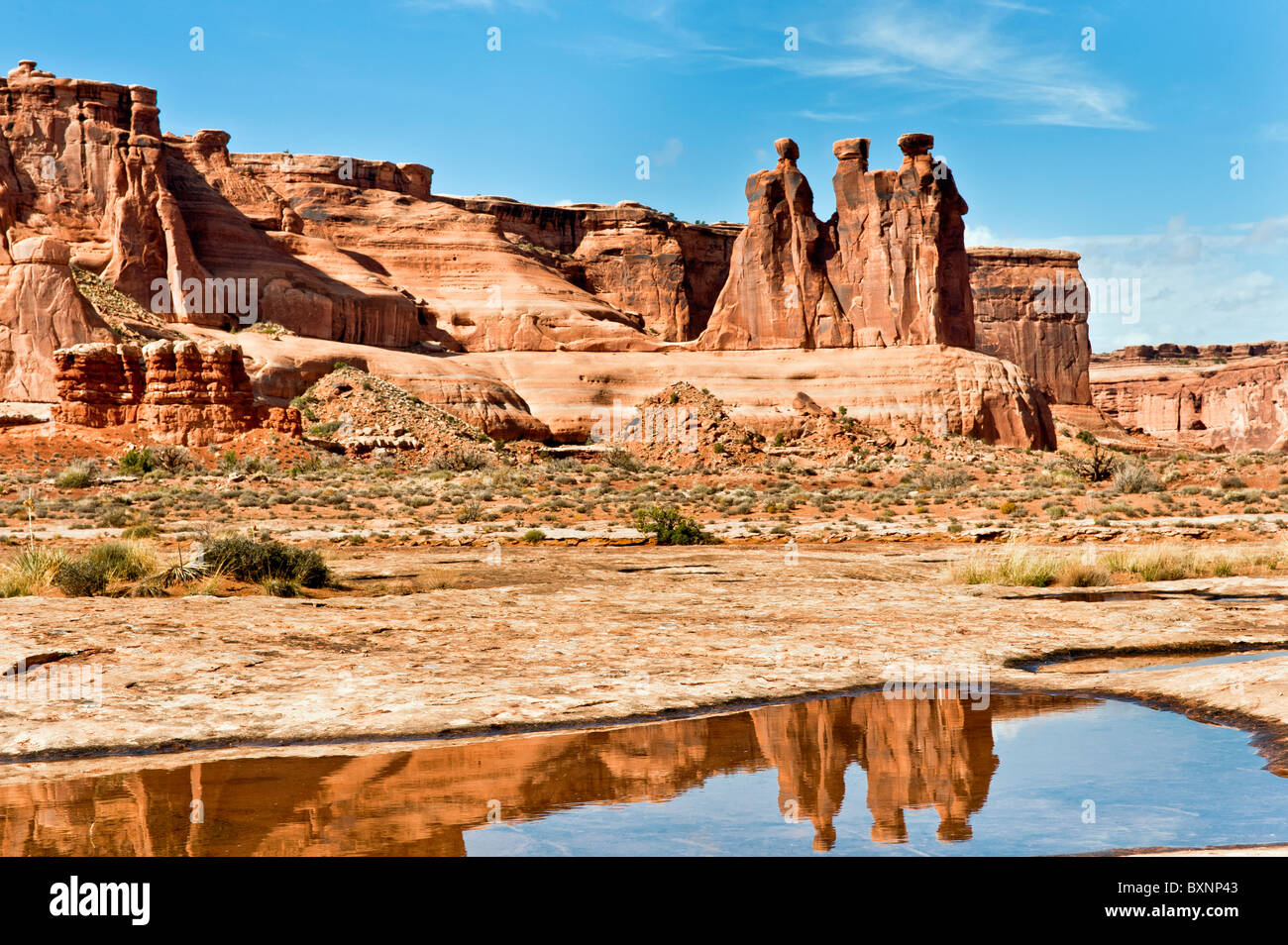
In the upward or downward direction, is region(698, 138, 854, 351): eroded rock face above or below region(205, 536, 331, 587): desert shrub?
above

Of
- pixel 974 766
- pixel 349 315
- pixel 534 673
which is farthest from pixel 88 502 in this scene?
pixel 349 315

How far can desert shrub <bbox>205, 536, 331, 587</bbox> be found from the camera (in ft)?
50.9

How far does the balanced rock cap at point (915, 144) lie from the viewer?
7681cm

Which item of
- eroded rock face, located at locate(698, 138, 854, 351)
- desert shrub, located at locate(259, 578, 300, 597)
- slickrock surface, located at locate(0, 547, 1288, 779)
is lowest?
slickrock surface, located at locate(0, 547, 1288, 779)

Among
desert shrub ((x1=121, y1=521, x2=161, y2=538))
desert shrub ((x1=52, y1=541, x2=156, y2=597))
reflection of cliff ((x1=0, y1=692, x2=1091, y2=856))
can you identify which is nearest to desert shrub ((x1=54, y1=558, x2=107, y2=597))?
desert shrub ((x1=52, y1=541, x2=156, y2=597))

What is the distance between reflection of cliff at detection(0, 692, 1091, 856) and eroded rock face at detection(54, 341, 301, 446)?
45.4 meters

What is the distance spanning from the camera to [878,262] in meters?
78.9

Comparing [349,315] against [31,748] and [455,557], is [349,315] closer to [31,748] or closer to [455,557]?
[455,557]

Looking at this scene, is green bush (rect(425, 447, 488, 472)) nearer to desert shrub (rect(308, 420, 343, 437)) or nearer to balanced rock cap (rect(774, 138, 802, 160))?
desert shrub (rect(308, 420, 343, 437))

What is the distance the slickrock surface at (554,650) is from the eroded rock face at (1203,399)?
114404mm

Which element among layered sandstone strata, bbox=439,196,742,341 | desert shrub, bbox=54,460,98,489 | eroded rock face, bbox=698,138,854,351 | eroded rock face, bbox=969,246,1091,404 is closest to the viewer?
desert shrub, bbox=54,460,98,489

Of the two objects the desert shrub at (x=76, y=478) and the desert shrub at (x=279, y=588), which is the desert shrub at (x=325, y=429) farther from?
the desert shrub at (x=279, y=588)

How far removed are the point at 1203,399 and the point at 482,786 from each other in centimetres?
14199
